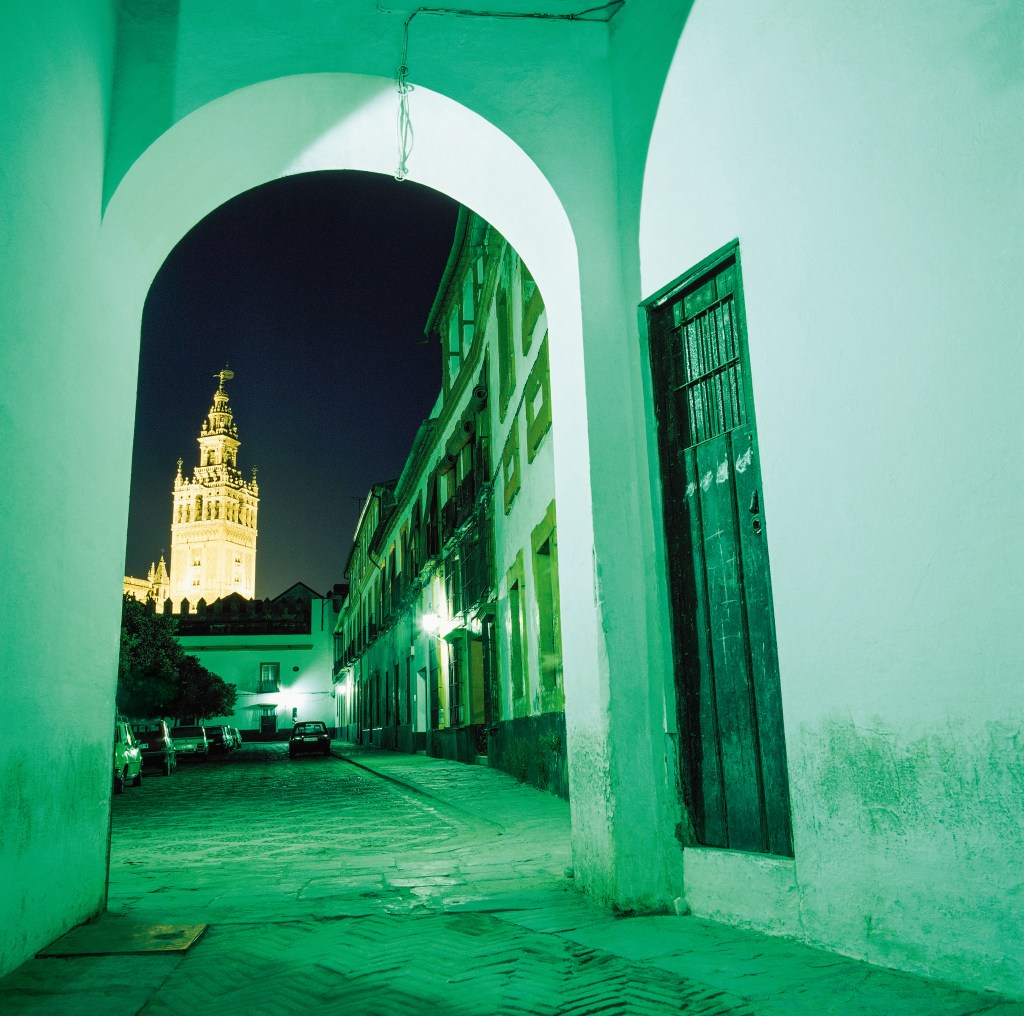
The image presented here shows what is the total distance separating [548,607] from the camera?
13.1 meters

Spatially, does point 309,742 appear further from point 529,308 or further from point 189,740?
point 529,308

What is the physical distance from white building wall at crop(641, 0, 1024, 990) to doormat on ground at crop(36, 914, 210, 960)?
2.55m

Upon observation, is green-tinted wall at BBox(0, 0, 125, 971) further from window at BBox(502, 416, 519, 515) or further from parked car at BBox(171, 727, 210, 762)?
parked car at BBox(171, 727, 210, 762)

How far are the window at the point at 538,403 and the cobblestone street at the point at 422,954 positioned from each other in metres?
6.11

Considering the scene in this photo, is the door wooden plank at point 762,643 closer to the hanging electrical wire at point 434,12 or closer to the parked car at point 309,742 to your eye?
the hanging electrical wire at point 434,12

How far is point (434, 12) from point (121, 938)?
5.39 meters

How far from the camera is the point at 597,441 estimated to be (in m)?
5.34

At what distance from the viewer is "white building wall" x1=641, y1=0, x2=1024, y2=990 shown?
3354mm

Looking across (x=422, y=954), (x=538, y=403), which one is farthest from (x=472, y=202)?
(x=538, y=403)

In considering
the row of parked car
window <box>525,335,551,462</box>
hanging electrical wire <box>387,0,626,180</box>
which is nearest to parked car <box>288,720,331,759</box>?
the row of parked car

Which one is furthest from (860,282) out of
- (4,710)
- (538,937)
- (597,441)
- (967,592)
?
(4,710)

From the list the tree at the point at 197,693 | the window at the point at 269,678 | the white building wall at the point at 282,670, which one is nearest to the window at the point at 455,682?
the tree at the point at 197,693

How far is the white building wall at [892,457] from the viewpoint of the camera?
3.35 m

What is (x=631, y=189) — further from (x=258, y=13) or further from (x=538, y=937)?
(x=538, y=937)
